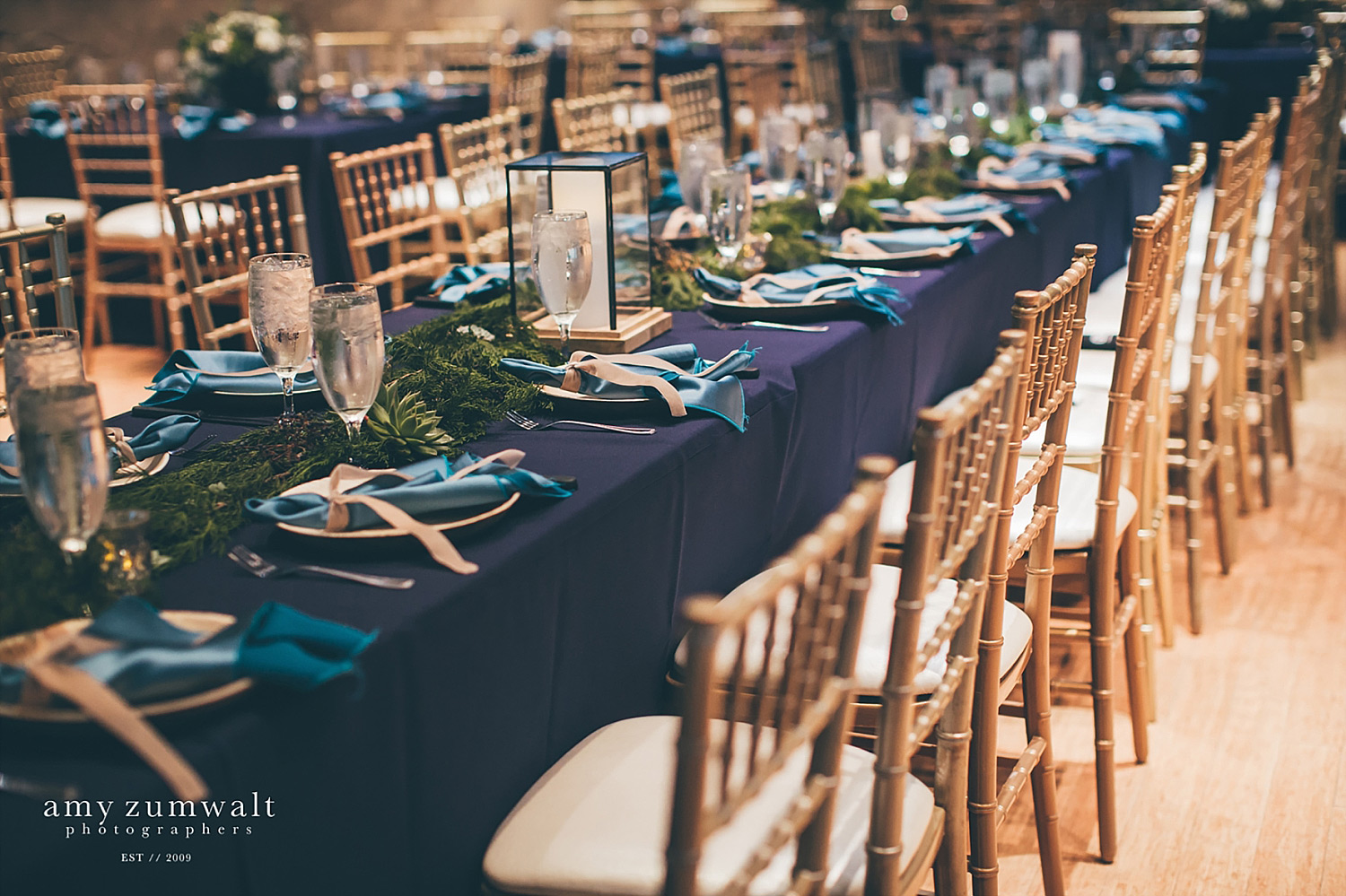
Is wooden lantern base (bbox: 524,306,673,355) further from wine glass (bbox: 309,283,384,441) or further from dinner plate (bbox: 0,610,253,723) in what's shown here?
dinner plate (bbox: 0,610,253,723)

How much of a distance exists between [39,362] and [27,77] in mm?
5278

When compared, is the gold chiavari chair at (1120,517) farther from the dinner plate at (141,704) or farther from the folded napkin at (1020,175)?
the dinner plate at (141,704)

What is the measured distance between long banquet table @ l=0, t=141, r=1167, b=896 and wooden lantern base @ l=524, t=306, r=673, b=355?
4 cm

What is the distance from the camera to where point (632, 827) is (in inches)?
46.0

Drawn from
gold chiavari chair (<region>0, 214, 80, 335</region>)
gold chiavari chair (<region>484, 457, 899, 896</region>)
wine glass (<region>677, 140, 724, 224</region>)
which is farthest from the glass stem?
wine glass (<region>677, 140, 724, 224</region>)

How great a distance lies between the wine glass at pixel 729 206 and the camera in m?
2.09

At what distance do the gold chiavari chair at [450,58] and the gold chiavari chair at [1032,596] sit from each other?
448cm

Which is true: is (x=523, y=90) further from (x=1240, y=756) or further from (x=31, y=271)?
(x=1240, y=756)

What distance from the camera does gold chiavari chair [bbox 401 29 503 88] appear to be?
5.65m

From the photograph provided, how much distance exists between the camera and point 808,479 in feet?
6.42

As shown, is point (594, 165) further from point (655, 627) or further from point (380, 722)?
point (380, 722)

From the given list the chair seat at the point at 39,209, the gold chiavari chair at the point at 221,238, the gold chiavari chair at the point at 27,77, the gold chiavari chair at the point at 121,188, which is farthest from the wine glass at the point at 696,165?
the gold chiavari chair at the point at 27,77

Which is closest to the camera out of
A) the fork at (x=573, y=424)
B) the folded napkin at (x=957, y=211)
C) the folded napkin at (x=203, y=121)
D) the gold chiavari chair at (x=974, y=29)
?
the fork at (x=573, y=424)

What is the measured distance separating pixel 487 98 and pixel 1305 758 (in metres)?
4.22
